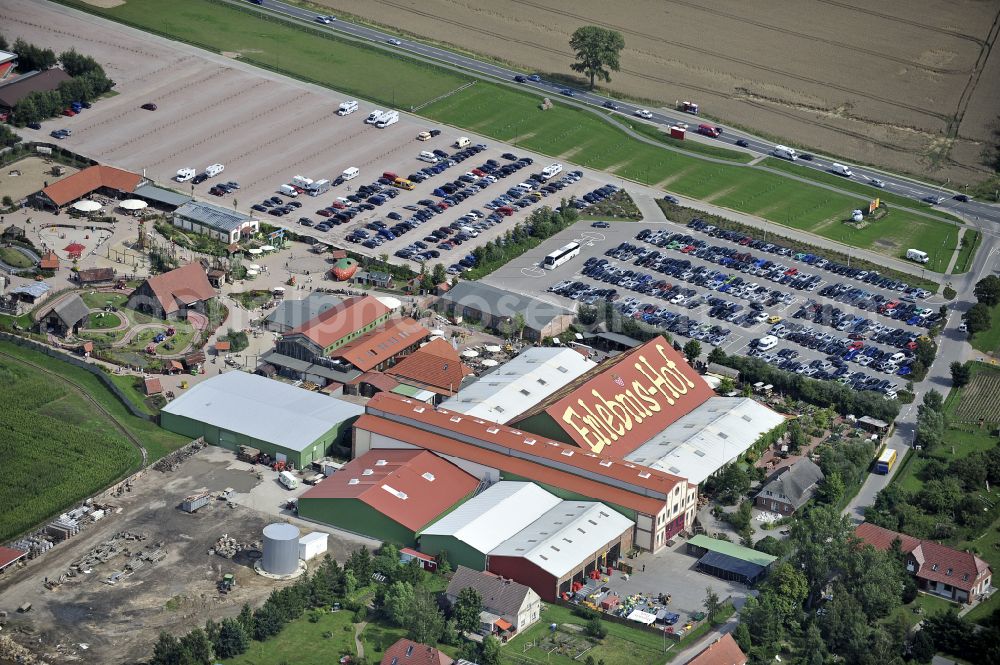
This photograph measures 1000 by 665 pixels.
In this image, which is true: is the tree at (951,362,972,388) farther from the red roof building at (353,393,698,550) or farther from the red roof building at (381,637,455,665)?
the red roof building at (381,637,455,665)

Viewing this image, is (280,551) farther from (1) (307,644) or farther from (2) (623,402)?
(2) (623,402)

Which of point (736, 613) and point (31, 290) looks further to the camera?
point (31, 290)

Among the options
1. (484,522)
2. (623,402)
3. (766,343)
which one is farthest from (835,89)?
(484,522)

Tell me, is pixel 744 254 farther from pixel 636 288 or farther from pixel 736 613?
pixel 736 613

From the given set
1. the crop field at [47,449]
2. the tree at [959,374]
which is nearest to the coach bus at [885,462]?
the tree at [959,374]

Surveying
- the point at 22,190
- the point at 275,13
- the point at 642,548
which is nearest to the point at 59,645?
the point at 642,548
